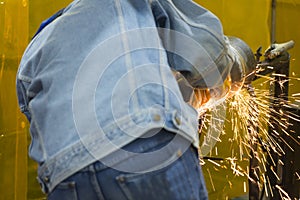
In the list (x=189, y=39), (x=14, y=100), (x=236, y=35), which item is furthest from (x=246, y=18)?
(x=189, y=39)

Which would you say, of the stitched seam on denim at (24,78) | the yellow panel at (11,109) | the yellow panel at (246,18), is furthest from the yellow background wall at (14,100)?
the yellow panel at (246,18)

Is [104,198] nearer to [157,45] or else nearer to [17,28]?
[157,45]

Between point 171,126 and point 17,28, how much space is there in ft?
3.87

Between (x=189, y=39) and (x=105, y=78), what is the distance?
18 cm

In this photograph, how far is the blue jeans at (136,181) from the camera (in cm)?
59

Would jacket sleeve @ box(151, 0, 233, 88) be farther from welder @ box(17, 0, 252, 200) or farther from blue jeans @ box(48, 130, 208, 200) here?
blue jeans @ box(48, 130, 208, 200)

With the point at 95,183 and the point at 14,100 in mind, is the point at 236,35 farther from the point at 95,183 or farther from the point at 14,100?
the point at 95,183

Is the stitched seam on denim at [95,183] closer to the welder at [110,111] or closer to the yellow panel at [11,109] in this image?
the welder at [110,111]

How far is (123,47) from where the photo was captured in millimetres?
629

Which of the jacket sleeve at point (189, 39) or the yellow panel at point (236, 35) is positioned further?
the yellow panel at point (236, 35)

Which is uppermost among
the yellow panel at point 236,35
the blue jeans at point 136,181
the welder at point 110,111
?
the welder at point 110,111

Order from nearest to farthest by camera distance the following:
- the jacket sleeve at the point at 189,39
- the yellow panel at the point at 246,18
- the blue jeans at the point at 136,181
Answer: the blue jeans at the point at 136,181 → the jacket sleeve at the point at 189,39 → the yellow panel at the point at 246,18

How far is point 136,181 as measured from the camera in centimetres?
59

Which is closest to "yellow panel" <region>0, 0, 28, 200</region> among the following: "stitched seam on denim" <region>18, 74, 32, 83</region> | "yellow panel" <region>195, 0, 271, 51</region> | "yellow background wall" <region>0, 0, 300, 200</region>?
"yellow background wall" <region>0, 0, 300, 200</region>
